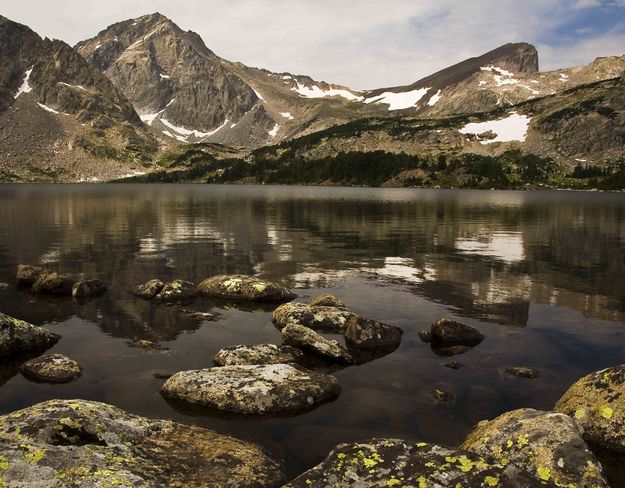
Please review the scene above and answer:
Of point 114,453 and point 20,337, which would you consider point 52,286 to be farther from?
point 114,453

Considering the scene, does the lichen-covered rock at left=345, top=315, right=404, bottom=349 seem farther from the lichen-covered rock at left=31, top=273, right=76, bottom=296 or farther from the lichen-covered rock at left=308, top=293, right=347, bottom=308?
the lichen-covered rock at left=31, top=273, right=76, bottom=296

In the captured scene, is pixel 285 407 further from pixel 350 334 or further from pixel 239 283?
pixel 239 283

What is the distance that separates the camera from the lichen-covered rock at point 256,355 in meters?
17.9

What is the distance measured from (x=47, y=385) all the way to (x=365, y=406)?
10.6 metres

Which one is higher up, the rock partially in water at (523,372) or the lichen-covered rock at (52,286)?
the lichen-covered rock at (52,286)

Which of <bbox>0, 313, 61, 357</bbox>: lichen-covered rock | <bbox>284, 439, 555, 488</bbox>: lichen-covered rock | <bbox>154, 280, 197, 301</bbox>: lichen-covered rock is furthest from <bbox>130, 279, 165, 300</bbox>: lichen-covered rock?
<bbox>284, 439, 555, 488</bbox>: lichen-covered rock

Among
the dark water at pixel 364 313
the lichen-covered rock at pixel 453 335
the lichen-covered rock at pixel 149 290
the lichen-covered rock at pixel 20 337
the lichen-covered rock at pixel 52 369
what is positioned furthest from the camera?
the lichen-covered rock at pixel 149 290

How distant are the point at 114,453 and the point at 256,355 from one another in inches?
315

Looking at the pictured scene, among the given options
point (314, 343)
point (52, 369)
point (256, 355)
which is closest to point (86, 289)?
point (52, 369)

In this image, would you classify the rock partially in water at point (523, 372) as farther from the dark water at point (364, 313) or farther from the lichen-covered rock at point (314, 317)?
the lichen-covered rock at point (314, 317)

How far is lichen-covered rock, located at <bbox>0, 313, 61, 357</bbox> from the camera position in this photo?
19.0 meters

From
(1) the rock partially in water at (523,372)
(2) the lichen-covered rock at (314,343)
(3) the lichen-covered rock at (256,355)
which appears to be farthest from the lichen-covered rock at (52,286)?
(1) the rock partially in water at (523,372)

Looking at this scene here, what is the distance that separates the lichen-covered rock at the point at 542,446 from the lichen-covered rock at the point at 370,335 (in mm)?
8165

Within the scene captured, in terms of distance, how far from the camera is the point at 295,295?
29.5 metres
